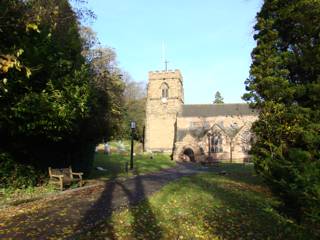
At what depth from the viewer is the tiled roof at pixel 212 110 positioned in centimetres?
7006

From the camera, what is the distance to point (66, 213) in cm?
1047

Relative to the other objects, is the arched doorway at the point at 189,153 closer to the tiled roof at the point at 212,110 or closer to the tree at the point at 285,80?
the tiled roof at the point at 212,110

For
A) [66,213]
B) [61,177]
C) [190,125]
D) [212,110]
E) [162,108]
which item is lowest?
[66,213]

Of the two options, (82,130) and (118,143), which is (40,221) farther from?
(118,143)

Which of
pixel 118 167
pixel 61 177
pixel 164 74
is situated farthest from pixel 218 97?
pixel 61 177

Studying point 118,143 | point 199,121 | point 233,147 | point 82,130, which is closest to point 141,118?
point 118,143

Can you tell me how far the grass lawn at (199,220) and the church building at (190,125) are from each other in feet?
160

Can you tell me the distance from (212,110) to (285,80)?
5364cm

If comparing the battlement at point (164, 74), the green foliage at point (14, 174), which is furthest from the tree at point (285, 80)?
the battlement at point (164, 74)

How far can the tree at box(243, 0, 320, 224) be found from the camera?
670 inches

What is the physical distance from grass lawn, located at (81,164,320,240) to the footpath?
0.47 metres

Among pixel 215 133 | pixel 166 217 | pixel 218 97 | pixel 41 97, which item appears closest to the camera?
pixel 166 217

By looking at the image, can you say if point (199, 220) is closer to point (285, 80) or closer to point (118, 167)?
point (285, 80)

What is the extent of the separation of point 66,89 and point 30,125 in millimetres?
1906
